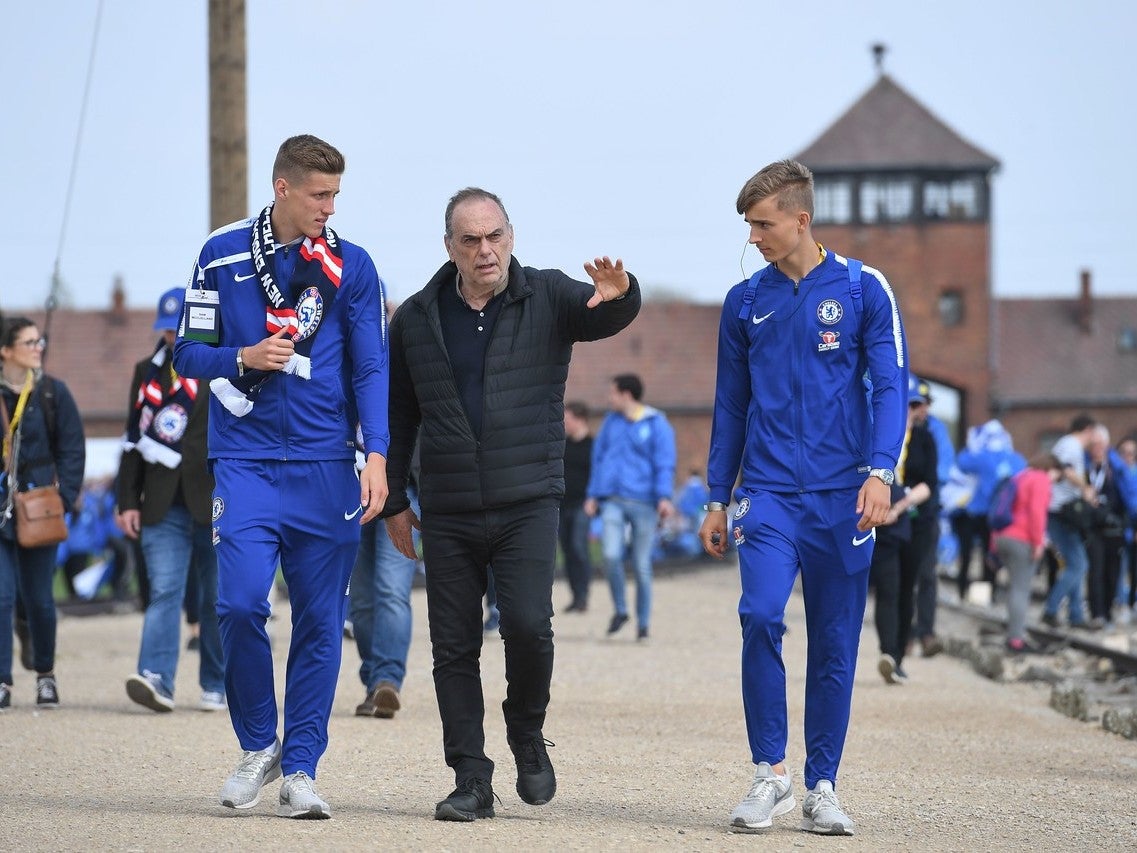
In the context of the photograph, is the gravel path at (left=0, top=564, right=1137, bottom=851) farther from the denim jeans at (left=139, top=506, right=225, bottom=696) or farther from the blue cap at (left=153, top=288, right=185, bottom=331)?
the blue cap at (left=153, top=288, right=185, bottom=331)

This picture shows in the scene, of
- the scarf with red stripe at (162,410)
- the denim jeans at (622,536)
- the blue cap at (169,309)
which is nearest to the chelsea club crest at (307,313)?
the scarf with red stripe at (162,410)

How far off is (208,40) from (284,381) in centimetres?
880

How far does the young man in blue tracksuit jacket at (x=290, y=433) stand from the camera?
677 cm

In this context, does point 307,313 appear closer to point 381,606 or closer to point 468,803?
point 468,803

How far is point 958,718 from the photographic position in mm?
11570

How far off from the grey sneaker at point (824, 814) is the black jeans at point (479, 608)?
100 cm

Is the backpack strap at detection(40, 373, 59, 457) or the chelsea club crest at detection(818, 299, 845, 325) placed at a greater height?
the chelsea club crest at detection(818, 299, 845, 325)

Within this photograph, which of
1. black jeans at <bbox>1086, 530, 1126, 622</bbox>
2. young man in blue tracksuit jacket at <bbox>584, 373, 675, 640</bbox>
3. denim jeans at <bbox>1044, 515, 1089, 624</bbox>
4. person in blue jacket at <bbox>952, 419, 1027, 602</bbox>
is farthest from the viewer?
person in blue jacket at <bbox>952, 419, 1027, 602</bbox>

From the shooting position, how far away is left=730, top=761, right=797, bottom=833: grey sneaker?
262 inches

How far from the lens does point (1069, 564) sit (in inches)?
771

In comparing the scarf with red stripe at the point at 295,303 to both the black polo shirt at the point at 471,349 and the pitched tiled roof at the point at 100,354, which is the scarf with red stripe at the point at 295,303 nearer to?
the black polo shirt at the point at 471,349

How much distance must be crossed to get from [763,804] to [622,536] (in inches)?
437

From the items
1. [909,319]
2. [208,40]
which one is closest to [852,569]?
[208,40]

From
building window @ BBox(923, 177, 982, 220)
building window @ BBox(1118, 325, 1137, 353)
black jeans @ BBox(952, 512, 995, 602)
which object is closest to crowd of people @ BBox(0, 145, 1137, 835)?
black jeans @ BBox(952, 512, 995, 602)
